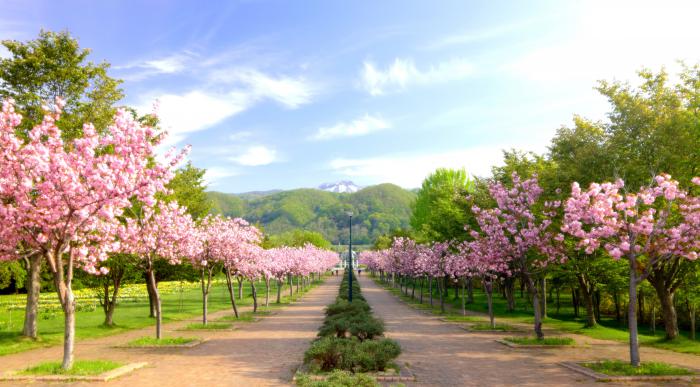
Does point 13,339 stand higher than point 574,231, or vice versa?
point 574,231

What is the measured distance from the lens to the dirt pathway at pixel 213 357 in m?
15.4

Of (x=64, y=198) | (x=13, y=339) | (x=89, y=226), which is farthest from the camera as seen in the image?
(x=13, y=339)

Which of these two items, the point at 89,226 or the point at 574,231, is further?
the point at 574,231

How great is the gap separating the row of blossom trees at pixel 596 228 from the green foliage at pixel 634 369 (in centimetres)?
46

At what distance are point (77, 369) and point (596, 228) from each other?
1788 centimetres

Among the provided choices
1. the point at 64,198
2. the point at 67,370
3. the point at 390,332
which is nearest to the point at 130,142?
the point at 64,198

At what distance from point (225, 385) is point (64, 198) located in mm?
7240

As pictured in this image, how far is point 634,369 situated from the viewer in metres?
16.1

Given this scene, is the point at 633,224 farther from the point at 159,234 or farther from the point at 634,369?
the point at 159,234

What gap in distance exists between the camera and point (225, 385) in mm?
14578

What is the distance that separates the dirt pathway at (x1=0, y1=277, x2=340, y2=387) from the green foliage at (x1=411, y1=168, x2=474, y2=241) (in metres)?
20.0

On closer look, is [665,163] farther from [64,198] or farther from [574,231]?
[64,198]

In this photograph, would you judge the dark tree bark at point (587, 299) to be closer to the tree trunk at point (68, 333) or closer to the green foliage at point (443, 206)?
the green foliage at point (443, 206)

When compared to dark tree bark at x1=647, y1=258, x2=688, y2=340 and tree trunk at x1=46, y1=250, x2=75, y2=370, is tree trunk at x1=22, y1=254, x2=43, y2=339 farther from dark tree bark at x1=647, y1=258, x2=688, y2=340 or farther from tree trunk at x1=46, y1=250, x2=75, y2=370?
dark tree bark at x1=647, y1=258, x2=688, y2=340
